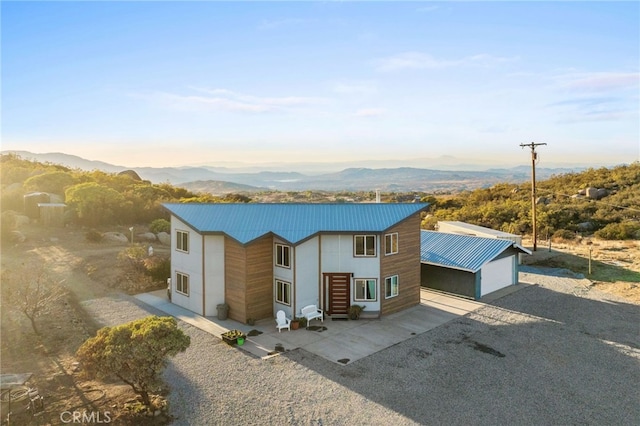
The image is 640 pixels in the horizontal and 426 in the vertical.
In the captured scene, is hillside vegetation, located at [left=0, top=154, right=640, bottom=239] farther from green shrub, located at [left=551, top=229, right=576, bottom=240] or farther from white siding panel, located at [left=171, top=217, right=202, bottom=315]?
white siding panel, located at [left=171, top=217, right=202, bottom=315]

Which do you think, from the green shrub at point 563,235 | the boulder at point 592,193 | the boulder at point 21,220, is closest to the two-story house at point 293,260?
the boulder at point 21,220

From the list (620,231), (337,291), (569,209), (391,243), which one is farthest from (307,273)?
(569,209)

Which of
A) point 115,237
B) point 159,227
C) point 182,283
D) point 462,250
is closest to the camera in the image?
point 182,283

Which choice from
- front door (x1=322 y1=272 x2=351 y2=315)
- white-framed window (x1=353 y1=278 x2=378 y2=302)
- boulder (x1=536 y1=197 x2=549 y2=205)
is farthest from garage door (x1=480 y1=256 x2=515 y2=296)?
boulder (x1=536 y1=197 x2=549 y2=205)

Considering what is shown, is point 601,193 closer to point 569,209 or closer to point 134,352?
point 569,209

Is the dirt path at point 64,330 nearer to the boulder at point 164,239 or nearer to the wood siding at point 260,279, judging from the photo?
the boulder at point 164,239

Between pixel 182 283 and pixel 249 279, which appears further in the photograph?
pixel 182 283
